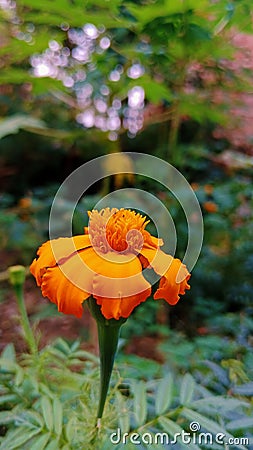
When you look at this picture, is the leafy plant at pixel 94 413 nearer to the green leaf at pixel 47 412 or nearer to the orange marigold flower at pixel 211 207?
the green leaf at pixel 47 412

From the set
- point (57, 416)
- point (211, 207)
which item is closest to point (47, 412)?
point (57, 416)

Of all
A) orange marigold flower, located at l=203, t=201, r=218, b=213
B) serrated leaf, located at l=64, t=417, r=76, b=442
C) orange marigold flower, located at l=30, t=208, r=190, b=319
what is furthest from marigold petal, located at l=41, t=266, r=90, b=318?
orange marigold flower, located at l=203, t=201, r=218, b=213

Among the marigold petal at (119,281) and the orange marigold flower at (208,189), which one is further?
the orange marigold flower at (208,189)

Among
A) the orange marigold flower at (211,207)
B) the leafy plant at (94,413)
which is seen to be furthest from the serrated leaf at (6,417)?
the orange marigold flower at (211,207)

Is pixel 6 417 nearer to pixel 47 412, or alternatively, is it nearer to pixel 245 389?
pixel 47 412

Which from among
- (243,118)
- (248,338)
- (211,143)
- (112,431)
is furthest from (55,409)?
(211,143)

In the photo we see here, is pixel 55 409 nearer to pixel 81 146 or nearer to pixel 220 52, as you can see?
pixel 220 52

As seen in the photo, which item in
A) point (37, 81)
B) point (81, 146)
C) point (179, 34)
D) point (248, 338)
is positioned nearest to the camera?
point (248, 338)
